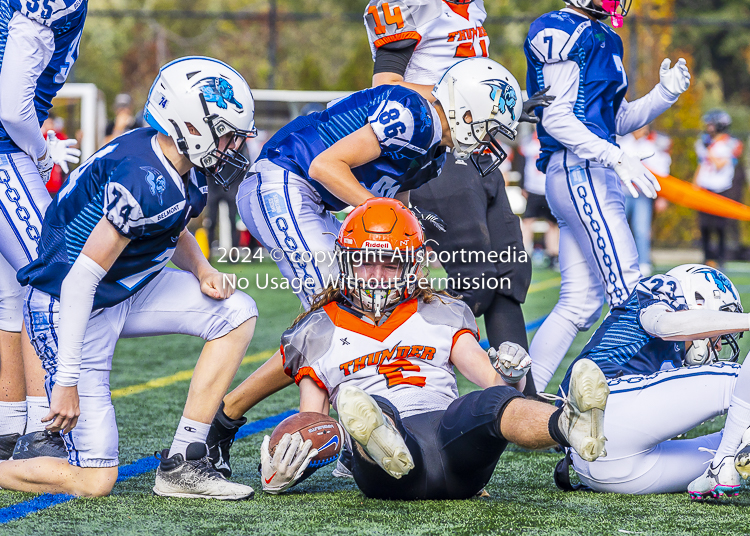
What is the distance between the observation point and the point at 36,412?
10.8 ft

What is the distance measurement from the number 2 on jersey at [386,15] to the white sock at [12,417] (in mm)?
2018

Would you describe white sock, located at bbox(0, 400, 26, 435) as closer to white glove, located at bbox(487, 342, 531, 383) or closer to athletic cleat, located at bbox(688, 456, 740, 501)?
white glove, located at bbox(487, 342, 531, 383)

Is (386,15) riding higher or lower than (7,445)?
higher

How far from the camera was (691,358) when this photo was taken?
3.14m

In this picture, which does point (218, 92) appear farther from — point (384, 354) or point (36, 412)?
point (36, 412)

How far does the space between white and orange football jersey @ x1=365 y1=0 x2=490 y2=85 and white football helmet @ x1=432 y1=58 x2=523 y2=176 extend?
1.84 feet

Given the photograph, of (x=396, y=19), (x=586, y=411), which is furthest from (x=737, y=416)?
(x=396, y=19)

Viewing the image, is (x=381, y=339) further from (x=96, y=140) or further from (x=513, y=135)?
(x=96, y=140)

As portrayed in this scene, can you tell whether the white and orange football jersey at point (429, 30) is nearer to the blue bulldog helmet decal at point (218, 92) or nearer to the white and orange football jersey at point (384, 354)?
the blue bulldog helmet decal at point (218, 92)

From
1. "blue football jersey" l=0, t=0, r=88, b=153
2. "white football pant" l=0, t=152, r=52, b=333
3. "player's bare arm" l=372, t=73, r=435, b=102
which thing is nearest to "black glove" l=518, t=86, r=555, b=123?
"player's bare arm" l=372, t=73, r=435, b=102

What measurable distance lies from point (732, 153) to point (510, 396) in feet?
32.9

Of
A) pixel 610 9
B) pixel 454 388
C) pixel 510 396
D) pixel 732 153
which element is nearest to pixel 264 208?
pixel 454 388

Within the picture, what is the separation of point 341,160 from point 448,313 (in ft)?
2.09

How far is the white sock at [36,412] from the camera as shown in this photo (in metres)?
3.29
